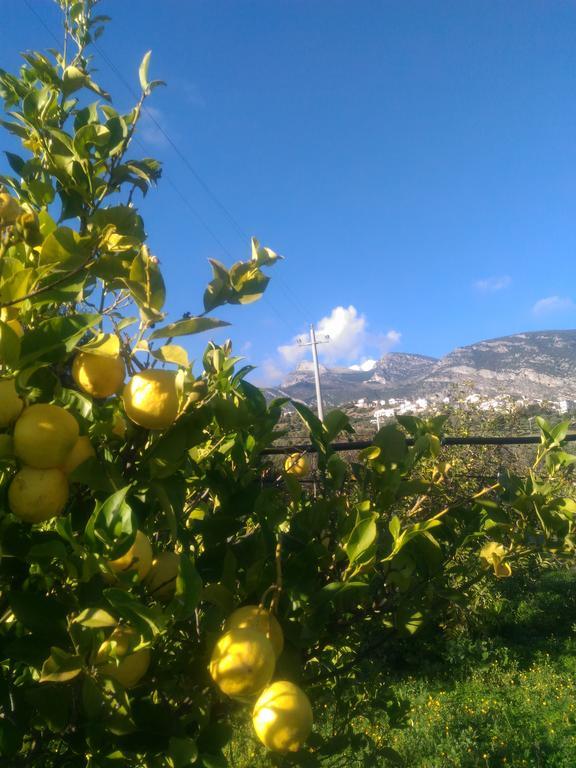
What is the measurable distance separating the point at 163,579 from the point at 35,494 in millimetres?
233

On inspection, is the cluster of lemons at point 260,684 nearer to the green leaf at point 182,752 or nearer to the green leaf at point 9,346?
the green leaf at point 182,752

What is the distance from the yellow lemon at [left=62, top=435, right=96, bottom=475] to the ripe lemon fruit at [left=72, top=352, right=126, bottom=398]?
75 mm

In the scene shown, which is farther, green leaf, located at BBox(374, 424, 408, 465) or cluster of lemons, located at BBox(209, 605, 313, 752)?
green leaf, located at BBox(374, 424, 408, 465)

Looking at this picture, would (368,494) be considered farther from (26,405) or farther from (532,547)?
(26,405)

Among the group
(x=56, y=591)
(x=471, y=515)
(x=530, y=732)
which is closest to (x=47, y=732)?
(x=56, y=591)

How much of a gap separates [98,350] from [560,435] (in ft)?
3.66

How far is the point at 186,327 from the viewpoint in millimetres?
754

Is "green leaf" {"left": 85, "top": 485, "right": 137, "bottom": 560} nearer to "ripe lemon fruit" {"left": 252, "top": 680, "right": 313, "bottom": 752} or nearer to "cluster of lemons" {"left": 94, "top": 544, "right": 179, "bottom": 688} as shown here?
"cluster of lemons" {"left": 94, "top": 544, "right": 179, "bottom": 688}

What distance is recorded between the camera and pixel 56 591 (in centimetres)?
84

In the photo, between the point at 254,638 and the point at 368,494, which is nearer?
the point at 254,638

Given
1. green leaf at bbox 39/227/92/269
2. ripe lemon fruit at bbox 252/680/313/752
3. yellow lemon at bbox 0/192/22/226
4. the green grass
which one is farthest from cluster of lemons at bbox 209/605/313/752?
the green grass

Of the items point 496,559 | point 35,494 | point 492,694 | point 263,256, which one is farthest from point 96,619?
point 492,694

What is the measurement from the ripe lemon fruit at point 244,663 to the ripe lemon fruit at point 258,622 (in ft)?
0.07

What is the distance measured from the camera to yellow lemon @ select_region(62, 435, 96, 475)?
71cm
